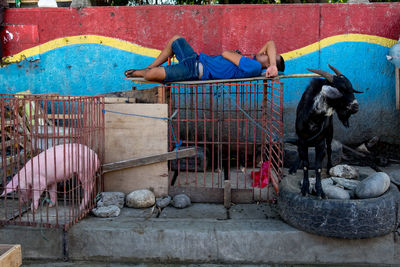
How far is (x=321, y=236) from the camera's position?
12.5 feet

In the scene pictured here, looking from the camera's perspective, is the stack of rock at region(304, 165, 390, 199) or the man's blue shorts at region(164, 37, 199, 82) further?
the man's blue shorts at region(164, 37, 199, 82)

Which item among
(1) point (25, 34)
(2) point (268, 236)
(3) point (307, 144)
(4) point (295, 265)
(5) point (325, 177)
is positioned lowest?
(4) point (295, 265)

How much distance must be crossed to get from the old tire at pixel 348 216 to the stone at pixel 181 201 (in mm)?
1391

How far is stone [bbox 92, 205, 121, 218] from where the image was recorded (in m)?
4.29

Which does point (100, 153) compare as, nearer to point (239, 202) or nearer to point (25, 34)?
point (239, 202)

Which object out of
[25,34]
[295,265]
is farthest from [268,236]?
[25,34]

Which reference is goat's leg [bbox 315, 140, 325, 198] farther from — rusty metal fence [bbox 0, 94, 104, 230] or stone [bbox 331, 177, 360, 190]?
rusty metal fence [bbox 0, 94, 104, 230]

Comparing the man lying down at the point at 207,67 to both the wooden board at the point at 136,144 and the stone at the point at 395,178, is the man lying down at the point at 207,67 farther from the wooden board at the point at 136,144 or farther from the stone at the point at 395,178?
the stone at the point at 395,178

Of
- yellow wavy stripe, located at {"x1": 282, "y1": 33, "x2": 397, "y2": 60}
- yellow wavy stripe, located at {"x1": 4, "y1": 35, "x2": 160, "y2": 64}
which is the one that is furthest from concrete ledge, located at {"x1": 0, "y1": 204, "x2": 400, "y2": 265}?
yellow wavy stripe, located at {"x1": 4, "y1": 35, "x2": 160, "y2": 64}

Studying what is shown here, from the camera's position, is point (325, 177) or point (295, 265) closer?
point (295, 265)

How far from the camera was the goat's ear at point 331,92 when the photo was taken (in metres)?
3.47

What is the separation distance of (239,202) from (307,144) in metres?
1.27

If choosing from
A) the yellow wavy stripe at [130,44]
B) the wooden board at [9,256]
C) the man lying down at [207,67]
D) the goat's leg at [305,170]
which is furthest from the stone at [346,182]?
the wooden board at [9,256]

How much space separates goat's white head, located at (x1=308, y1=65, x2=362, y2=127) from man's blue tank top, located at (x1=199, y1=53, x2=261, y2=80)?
136cm
